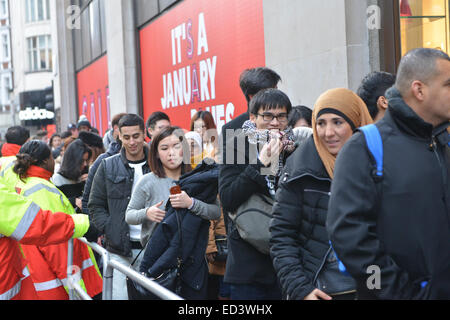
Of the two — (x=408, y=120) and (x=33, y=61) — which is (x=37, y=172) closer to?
(x=408, y=120)

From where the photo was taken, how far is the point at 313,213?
2.76 m

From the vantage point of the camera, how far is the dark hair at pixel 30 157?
456 cm

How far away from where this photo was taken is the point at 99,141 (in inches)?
293

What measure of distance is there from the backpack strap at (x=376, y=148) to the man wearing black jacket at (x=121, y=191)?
3195 mm

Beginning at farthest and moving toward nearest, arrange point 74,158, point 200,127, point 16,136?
1. point 16,136
2. point 74,158
3. point 200,127

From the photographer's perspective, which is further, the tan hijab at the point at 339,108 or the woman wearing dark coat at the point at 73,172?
the woman wearing dark coat at the point at 73,172

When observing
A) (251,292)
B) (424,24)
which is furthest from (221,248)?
(424,24)

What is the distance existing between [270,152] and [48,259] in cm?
209

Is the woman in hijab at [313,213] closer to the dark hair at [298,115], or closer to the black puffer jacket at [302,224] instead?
the black puffer jacket at [302,224]

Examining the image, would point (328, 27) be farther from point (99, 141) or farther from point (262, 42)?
point (99, 141)

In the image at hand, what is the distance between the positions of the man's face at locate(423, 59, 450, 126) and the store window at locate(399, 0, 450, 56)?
3.38 meters

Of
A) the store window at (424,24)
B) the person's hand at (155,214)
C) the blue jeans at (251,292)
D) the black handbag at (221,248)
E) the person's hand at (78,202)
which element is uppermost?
the store window at (424,24)

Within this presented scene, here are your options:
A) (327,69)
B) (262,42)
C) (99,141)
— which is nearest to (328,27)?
(327,69)

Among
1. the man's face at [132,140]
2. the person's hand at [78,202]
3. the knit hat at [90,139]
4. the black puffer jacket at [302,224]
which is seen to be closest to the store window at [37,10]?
the knit hat at [90,139]
